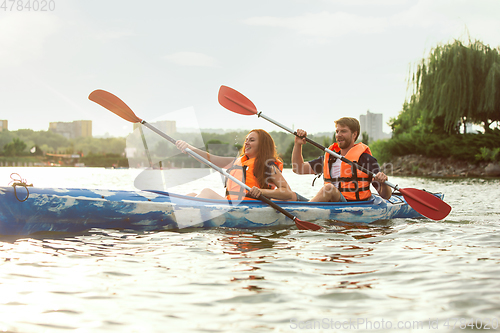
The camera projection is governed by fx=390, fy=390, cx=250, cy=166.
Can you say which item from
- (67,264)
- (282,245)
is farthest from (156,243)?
(282,245)

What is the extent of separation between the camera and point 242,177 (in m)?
4.43

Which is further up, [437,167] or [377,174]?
[377,174]

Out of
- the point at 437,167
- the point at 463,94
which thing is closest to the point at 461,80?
the point at 463,94

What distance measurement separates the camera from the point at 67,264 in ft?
9.20

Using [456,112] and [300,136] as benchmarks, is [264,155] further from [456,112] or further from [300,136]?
[456,112]

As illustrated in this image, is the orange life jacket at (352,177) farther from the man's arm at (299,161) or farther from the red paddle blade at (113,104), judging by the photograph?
the red paddle blade at (113,104)

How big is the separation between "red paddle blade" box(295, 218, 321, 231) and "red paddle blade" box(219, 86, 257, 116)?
6.36 ft

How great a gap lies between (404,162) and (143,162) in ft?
73.8

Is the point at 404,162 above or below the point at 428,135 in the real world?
below

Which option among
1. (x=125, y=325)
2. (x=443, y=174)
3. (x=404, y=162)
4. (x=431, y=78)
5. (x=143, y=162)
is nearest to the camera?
(x=125, y=325)

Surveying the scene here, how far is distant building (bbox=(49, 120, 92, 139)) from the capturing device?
106188mm

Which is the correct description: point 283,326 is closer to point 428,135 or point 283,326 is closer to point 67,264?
point 67,264

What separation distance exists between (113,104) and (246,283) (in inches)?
131

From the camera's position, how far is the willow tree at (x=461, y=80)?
18.9m
